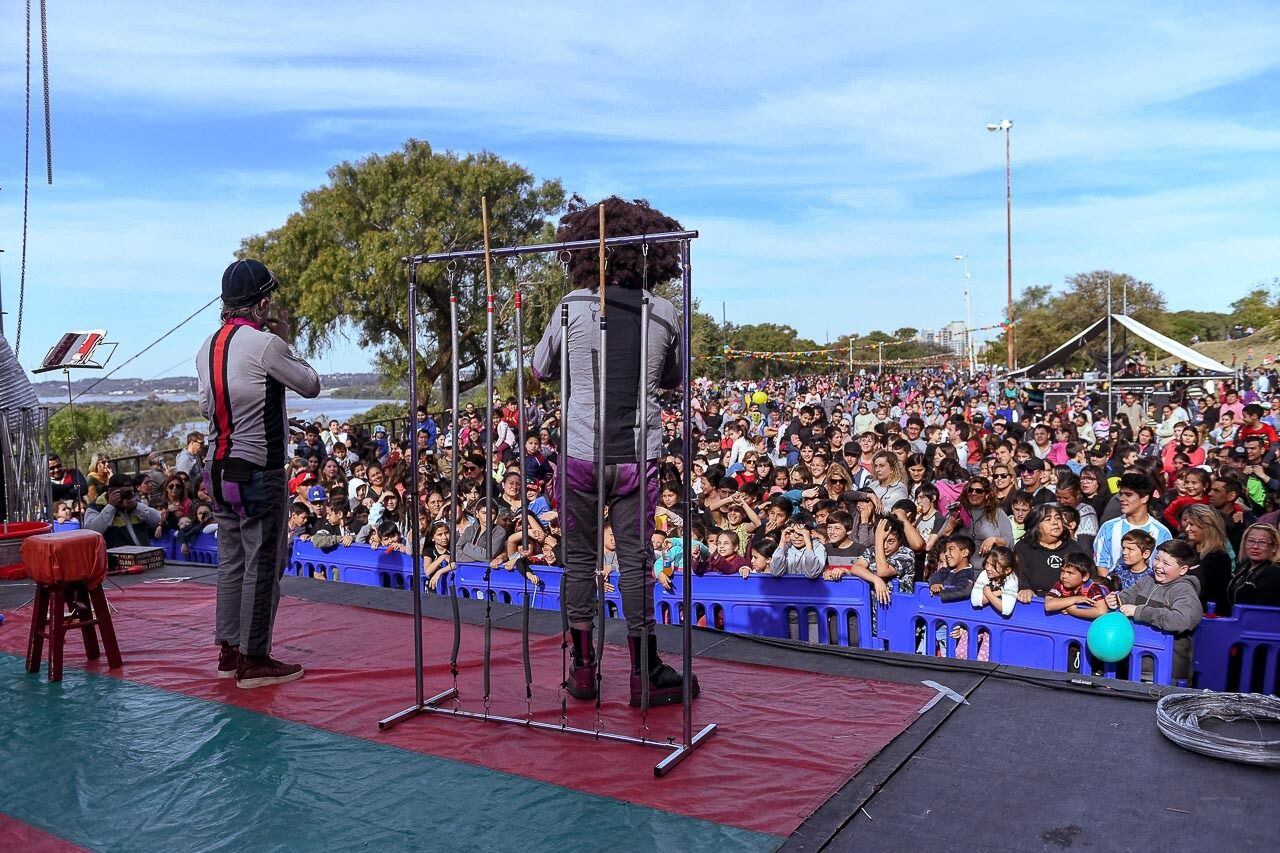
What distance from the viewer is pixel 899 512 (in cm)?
618

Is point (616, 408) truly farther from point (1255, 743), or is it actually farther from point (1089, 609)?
point (1089, 609)

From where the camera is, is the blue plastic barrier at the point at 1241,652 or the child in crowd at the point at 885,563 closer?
the blue plastic barrier at the point at 1241,652

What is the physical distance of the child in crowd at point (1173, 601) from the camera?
431 cm

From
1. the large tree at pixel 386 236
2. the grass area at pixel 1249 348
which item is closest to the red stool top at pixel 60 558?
the large tree at pixel 386 236

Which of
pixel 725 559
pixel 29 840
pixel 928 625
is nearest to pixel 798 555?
pixel 725 559

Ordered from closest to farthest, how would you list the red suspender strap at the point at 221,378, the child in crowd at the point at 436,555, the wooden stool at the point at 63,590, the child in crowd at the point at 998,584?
the red suspender strap at the point at 221,378
the wooden stool at the point at 63,590
the child in crowd at the point at 998,584
the child in crowd at the point at 436,555

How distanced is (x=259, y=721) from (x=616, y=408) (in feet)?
5.84

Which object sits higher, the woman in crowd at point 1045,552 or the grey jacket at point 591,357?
the grey jacket at point 591,357

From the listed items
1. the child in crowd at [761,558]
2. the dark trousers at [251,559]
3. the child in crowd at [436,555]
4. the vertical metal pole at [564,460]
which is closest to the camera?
the vertical metal pole at [564,460]

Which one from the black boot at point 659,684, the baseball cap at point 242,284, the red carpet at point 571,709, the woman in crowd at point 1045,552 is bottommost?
the red carpet at point 571,709

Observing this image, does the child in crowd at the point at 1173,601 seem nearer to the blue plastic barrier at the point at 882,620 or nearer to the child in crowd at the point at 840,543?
the blue plastic barrier at the point at 882,620

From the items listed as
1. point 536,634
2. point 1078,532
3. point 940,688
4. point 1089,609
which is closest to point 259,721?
point 536,634

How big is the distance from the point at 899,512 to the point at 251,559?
12.9 feet

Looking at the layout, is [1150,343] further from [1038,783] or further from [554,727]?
[554,727]
